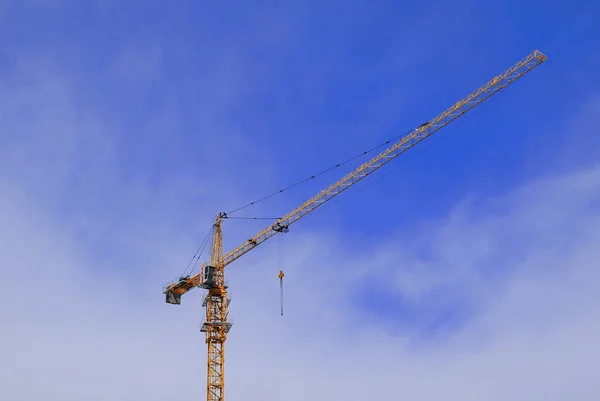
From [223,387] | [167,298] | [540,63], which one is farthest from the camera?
[167,298]

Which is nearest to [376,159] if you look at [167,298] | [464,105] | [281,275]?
[464,105]

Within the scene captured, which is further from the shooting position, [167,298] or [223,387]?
[167,298]

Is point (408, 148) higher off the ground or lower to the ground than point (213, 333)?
higher

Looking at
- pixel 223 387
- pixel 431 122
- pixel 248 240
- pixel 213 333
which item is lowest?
pixel 223 387

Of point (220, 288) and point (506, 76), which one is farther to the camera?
point (220, 288)

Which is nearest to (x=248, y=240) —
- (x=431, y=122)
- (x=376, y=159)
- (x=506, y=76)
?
(x=376, y=159)

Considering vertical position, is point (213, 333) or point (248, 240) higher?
point (248, 240)

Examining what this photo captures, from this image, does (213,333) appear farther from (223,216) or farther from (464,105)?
(464,105)

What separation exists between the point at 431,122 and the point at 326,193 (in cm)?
1821

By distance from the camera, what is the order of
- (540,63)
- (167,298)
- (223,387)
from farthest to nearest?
(167,298) → (223,387) → (540,63)

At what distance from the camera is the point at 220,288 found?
126812mm

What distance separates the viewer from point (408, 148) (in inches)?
4685

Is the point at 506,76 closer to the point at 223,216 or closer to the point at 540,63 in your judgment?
the point at 540,63

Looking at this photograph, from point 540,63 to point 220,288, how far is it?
56.0 metres
